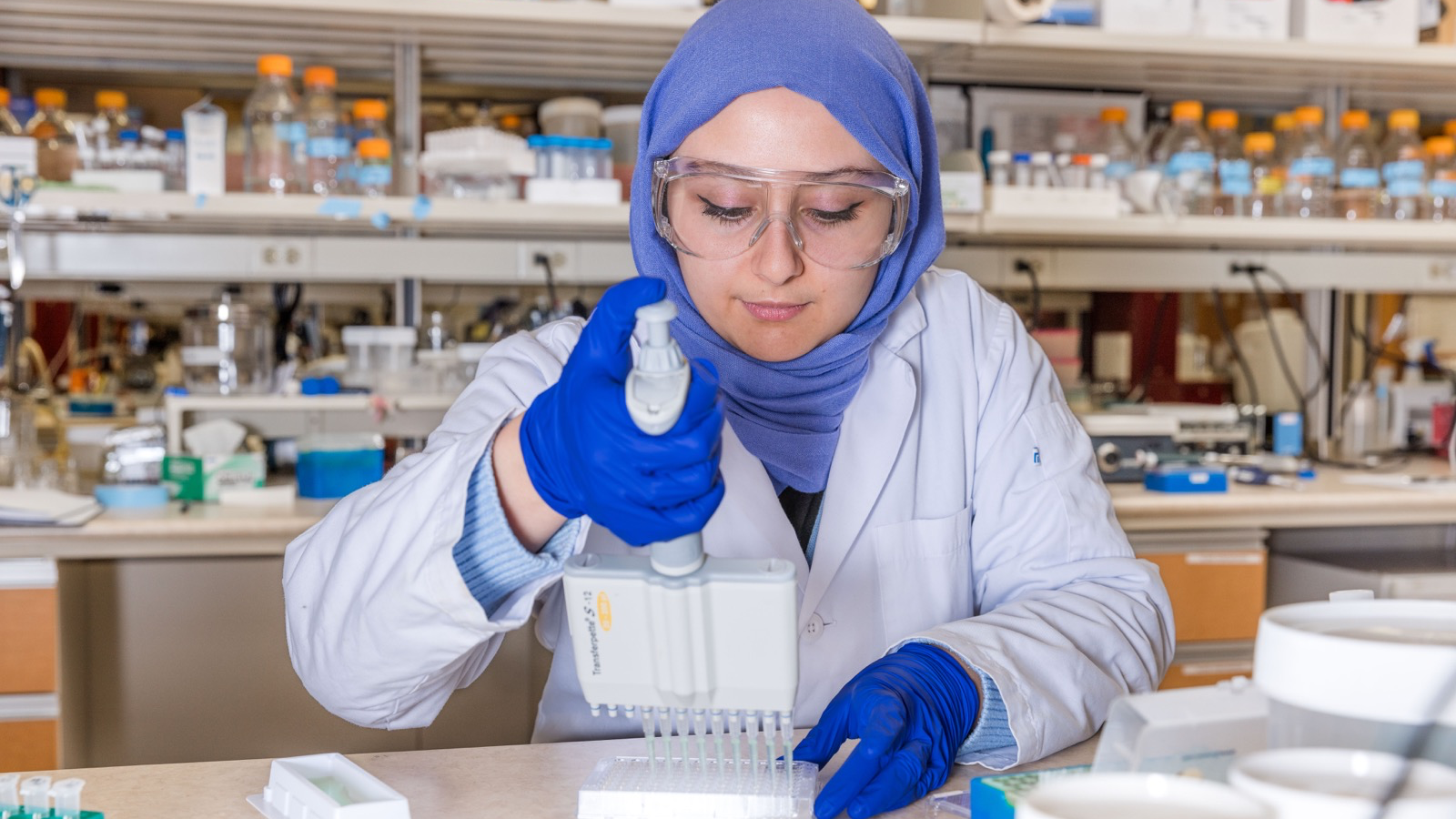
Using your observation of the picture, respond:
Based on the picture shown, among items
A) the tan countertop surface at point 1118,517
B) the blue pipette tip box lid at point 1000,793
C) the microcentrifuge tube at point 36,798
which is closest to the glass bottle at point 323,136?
the tan countertop surface at point 1118,517

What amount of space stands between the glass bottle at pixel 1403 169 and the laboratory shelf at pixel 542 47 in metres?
0.13

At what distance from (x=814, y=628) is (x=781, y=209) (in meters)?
0.44

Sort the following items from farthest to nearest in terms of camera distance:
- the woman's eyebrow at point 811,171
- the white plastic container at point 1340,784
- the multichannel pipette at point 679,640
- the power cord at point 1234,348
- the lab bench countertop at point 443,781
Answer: the power cord at point 1234,348, the woman's eyebrow at point 811,171, the lab bench countertop at point 443,781, the multichannel pipette at point 679,640, the white plastic container at point 1340,784

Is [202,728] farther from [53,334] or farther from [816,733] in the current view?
[816,733]

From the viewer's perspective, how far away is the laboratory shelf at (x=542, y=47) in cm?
224

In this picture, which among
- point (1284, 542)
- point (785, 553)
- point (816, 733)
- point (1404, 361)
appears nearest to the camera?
point (816, 733)

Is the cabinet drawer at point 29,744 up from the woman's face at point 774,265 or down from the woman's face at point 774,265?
down

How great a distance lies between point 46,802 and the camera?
809 millimetres

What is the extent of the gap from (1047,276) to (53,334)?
233cm

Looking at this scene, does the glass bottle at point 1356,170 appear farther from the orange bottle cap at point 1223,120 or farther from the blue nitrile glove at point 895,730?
the blue nitrile glove at point 895,730

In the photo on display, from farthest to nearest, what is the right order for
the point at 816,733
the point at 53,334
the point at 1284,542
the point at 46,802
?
the point at 53,334, the point at 1284,542, the point at 816,733, the point at 46,802

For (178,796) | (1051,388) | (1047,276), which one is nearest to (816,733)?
(178,796)

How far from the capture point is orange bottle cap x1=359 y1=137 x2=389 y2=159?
2.26 metres

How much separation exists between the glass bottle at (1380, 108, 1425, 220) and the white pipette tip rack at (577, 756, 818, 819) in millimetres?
2496
